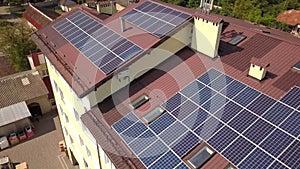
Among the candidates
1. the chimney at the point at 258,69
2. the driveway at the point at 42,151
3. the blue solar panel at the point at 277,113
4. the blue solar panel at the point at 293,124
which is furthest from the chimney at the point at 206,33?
the driveway at the point at 42,151

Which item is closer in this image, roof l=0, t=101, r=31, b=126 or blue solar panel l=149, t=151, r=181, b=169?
blue solar panel l=149, t=151, r=181, b=169

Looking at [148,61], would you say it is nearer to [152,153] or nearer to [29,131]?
[152,153]

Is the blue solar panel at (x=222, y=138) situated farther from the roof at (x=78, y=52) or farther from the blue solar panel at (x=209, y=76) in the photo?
the roof at (x=78, y=52)

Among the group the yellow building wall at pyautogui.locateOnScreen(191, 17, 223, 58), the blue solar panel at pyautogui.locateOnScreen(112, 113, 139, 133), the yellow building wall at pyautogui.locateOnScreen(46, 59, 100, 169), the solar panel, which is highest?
the yellow building wall at pyautogui.locateOnScreen(191, 17, 223, 58)

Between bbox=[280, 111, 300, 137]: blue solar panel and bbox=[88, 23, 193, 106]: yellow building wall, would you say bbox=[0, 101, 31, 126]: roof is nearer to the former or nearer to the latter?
bbox=[88, 23, 193, 106]: yellow building wall

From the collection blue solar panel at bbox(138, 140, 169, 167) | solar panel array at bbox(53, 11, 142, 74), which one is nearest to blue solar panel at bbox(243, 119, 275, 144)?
blue solar panel at bbox(138, 140, 169, 167)

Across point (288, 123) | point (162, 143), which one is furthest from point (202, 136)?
point (288, 123)
